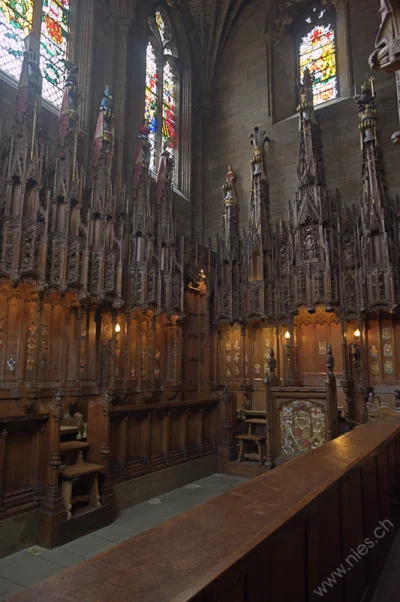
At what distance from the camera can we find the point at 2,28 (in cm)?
995

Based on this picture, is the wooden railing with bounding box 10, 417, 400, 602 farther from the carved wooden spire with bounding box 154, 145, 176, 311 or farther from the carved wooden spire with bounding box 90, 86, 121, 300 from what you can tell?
the carved wooden spire with bounding box 154, 145, 176, 311

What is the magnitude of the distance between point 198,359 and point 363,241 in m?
5.68

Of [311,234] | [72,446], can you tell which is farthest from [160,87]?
[72,446]

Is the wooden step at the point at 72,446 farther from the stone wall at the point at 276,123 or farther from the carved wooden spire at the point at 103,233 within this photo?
the stone wall at the point at 276,123

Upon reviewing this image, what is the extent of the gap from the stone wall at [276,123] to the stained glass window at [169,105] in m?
1.62

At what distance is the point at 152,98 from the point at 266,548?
15.6 metres

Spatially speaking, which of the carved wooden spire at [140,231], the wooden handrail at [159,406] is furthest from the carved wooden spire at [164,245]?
the wooden handrail at [159,406]

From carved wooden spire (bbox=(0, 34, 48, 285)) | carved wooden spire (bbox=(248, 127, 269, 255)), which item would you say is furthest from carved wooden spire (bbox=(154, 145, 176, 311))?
carved wooden spire (bbox=(0, 34, 48, 285))

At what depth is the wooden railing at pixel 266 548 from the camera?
119cm

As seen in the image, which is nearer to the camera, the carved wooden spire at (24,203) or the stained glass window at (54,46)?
the carved wooden spire at (24,203)

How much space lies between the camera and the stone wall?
1275 centimetres

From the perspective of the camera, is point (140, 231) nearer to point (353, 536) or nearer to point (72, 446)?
point (72, 446)

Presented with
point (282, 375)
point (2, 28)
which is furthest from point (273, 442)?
point (2, 28)

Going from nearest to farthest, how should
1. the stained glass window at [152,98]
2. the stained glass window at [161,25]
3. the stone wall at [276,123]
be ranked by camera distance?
the stone wall at [276,123], the stained glass window at [152,98], the stained glass window at [161,25]
